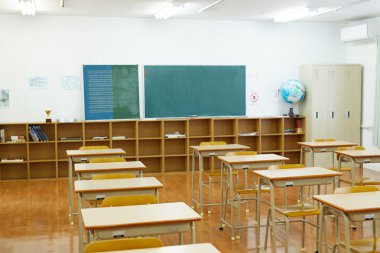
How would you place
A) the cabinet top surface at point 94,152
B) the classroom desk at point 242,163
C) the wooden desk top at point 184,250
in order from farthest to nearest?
the cabinet top surface at point 94,152 → the classroom desk at point 242,163 → the wooden desk top at point 184,250

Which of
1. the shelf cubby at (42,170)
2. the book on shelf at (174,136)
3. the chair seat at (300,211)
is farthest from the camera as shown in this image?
the book on shelf at (174,136)

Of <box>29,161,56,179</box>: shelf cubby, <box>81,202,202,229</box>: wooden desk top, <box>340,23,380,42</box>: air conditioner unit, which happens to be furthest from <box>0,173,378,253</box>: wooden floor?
<box>340,23,380,42</box>: air conditioner unit

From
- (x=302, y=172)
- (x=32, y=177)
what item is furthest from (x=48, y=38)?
(x=302, y=172)

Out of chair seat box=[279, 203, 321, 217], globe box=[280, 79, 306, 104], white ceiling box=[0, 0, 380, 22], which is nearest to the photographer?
chair seat box=[279, 203, 321, 217]

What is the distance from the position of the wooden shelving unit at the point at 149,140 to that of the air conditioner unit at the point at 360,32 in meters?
2.05

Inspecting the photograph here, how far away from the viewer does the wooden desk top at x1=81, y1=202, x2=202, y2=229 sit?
11.5 ft

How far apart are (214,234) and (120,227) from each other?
287 cm

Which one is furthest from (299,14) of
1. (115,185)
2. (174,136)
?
A: (115,185)

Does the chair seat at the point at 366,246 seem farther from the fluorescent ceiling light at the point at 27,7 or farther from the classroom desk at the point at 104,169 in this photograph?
the fluorescent ceiling light at the point at 27,7

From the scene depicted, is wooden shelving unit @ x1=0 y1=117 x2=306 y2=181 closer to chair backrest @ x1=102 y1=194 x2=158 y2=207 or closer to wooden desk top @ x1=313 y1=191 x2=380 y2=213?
chair backrest @ x1=102 y1=194 x2=158 y2=207

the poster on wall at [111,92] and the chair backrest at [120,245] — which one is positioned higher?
the poster on wall at [111,92]

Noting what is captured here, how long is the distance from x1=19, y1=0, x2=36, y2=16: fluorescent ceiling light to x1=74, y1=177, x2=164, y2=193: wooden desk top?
481 cm

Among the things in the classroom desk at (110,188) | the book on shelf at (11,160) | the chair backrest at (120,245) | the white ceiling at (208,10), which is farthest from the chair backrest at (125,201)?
the book on shelf at (11,160)

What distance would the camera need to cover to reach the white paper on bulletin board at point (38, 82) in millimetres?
10201
